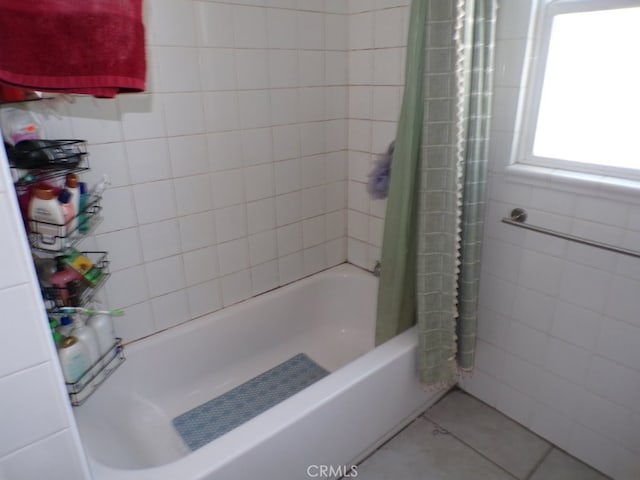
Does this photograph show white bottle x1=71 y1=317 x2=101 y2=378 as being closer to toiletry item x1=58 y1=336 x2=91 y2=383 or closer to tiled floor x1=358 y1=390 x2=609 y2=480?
toiletry item x1=58 y1=336 x2=91 y2=383

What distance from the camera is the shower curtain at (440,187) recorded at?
128cm

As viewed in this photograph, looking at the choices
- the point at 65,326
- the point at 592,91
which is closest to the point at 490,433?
the point at 592,91

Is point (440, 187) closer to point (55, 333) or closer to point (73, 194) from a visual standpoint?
point (73, 194)

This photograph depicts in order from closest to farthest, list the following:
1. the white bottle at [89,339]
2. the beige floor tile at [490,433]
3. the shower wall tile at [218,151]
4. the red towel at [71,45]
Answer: the red towel at [71,45] < the white bottle at [89,339] < the shower wall tile at [218,151] < the beige floor tile at [490,433]

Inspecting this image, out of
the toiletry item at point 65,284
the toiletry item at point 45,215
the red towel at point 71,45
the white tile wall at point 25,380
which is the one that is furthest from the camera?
the toiletry item at point 65,284

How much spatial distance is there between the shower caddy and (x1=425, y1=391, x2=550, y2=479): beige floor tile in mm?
1325

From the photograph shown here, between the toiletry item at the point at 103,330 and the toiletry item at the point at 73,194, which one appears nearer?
the toiletry item at the point at 73,194

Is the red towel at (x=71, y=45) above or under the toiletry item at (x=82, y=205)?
above

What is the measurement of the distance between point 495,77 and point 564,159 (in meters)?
0.37

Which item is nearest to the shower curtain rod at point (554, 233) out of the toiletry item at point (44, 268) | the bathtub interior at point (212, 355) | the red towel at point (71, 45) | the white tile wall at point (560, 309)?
the white tile wall at point (560, 309)

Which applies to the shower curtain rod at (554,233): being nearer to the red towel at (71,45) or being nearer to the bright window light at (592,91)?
the bright window light at (592,91)

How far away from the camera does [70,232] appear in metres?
1.22

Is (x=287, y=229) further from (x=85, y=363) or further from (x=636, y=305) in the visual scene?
(x=636, y=305)

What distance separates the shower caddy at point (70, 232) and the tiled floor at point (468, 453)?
1.01 metres
